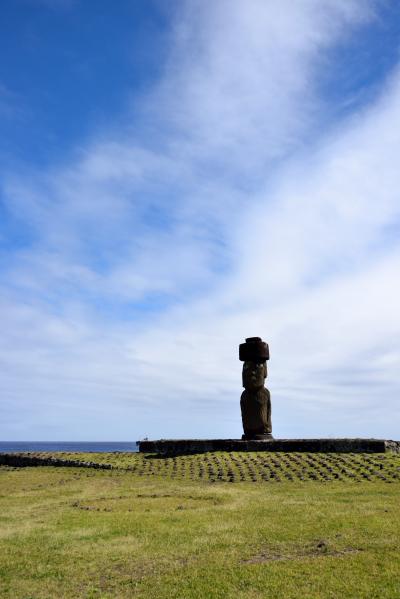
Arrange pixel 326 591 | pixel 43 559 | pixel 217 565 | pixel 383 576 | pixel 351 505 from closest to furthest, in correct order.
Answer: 1. pixel 326 591
2. pixel 383 576
3. pixel 217 565
4. pixel 43 559
5. pixel 351 505

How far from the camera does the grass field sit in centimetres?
606

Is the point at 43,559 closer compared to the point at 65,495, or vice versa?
the point at 43,559

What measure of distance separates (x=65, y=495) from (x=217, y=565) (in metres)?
7.51

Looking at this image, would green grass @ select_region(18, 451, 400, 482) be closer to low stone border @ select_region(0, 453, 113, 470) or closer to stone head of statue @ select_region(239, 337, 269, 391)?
low stone border @ select_region(0, 453, 113, 470)

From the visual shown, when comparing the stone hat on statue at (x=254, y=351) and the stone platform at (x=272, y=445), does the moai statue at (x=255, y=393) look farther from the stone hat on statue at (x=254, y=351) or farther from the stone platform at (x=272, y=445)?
the stone platform at (x=272, y=445)

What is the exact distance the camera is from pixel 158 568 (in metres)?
6.72

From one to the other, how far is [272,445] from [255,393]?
3012 millimetres

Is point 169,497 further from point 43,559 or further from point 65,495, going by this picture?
point 43,559

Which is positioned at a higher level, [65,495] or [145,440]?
[145,440]

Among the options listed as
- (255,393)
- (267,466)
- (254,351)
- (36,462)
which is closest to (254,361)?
(254,351)

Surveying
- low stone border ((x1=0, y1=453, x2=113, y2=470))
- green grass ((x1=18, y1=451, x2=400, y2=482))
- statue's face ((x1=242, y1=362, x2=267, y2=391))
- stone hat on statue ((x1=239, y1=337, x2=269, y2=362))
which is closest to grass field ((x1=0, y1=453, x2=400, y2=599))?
green grass ((x1=18, y1=451, x2=400, y2=482))

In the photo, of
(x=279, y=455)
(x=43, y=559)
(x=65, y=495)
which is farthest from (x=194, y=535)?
(x=279, y=455)

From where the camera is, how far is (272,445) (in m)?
21.1

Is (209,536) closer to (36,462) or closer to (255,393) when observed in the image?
(36,462)
